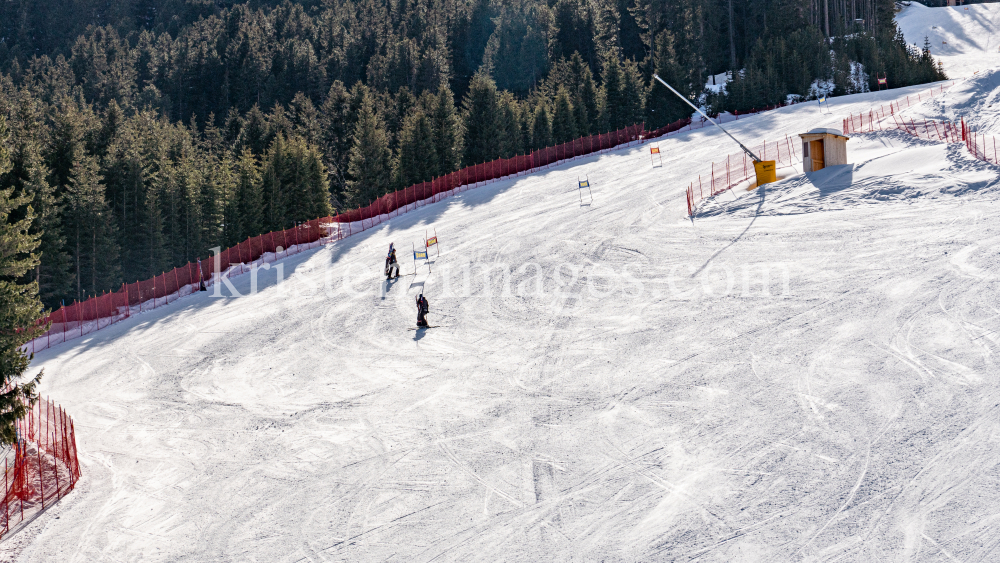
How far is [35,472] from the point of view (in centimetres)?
1623

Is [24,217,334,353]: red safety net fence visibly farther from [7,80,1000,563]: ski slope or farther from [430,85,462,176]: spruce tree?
[430,85,462,176]: spruce tree

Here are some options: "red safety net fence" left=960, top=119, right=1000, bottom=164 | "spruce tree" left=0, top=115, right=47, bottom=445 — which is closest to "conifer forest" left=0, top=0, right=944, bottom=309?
"spruce tree" left=0, top=115, right=47, bottom=445

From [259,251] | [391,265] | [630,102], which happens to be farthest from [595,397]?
[630,102]

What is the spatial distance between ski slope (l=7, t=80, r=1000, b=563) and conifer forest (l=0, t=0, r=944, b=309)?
669cm

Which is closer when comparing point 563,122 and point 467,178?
point 467,178

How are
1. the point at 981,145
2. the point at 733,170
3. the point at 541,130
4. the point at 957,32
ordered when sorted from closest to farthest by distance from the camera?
the point at 981,145
the point at 733,170
the point at 541,130
the point at 957,32

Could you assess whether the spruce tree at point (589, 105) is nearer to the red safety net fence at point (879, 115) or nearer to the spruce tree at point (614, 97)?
the spruce tree at point (614, 97)

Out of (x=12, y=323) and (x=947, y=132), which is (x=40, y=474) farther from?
(x=947, y=132)

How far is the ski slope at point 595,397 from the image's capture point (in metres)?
12.9

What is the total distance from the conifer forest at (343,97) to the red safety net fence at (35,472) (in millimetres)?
4794

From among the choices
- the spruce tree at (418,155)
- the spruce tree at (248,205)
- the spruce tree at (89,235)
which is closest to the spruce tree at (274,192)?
the spruce tree at (248,205)

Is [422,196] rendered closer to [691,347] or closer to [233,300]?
[233,300]

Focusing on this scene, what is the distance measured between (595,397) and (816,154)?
18.4 m

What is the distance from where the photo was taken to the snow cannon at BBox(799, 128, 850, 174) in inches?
1226
